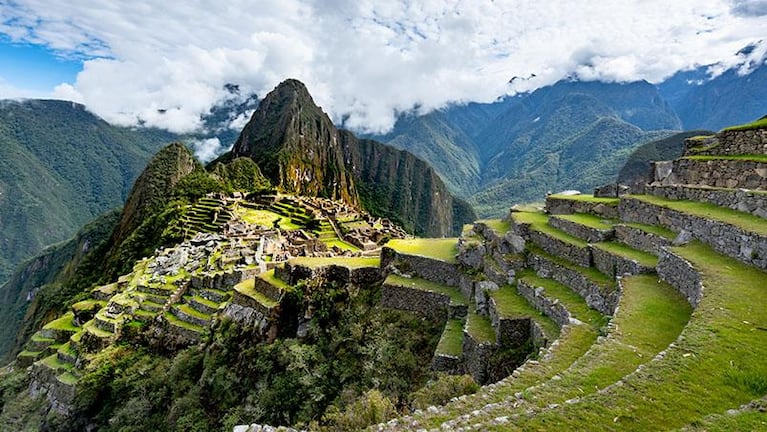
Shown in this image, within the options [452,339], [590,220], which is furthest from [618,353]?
[590,220]

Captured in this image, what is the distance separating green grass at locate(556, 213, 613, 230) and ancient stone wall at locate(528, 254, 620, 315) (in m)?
2.06

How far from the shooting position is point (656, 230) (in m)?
12.4

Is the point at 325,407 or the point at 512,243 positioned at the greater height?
the point at 512,243

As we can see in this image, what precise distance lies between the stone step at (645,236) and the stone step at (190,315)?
20.8m

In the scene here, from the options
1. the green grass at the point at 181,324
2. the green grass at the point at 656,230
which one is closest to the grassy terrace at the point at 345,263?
the green grass at the point at 181,324

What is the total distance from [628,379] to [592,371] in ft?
3.04

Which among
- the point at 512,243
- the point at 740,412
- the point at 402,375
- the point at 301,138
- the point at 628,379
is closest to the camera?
the point at 740,412

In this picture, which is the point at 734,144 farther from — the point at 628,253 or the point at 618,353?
the point at 618,353

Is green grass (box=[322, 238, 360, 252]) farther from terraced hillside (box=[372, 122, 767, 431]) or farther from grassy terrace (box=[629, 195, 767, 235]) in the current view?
grassy terrace (box=[629, 195, 767, 235])

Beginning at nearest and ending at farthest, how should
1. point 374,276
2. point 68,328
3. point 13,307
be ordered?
1. point 374,276
2. point 68,328
3. point 13,307

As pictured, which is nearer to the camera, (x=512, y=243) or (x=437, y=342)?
(x=437, y=342)

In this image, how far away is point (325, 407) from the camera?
1415 centimetres

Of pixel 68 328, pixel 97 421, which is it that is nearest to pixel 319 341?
pixel 97 421

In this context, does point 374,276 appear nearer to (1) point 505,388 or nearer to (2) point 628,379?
(1) point 505,388
